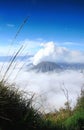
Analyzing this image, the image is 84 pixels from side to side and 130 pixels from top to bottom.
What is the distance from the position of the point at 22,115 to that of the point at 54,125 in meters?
1.24

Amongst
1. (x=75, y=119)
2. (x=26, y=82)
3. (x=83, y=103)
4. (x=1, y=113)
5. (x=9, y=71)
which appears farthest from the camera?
(x=83, y=103)

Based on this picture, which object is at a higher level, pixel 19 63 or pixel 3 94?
pixel 19 63

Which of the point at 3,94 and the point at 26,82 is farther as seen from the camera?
the point at 26,82

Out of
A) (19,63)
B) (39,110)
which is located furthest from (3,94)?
(39,110)

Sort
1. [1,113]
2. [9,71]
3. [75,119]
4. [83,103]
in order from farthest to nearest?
[83,103]
[75,119]
[9,71]
[1,113]

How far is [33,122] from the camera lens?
346 inches

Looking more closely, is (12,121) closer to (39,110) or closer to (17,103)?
(17,103)

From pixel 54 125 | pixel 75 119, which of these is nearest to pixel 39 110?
pixel 54 125

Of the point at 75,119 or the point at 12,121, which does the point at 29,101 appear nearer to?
the point at 12,121

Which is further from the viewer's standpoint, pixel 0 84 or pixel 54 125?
pixel 54 125

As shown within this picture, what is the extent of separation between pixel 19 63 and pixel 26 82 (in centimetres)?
71

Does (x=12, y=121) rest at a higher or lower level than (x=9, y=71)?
lower

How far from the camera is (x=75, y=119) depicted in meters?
10.2

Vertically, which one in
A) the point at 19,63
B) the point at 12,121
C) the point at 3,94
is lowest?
the point at 12,121
